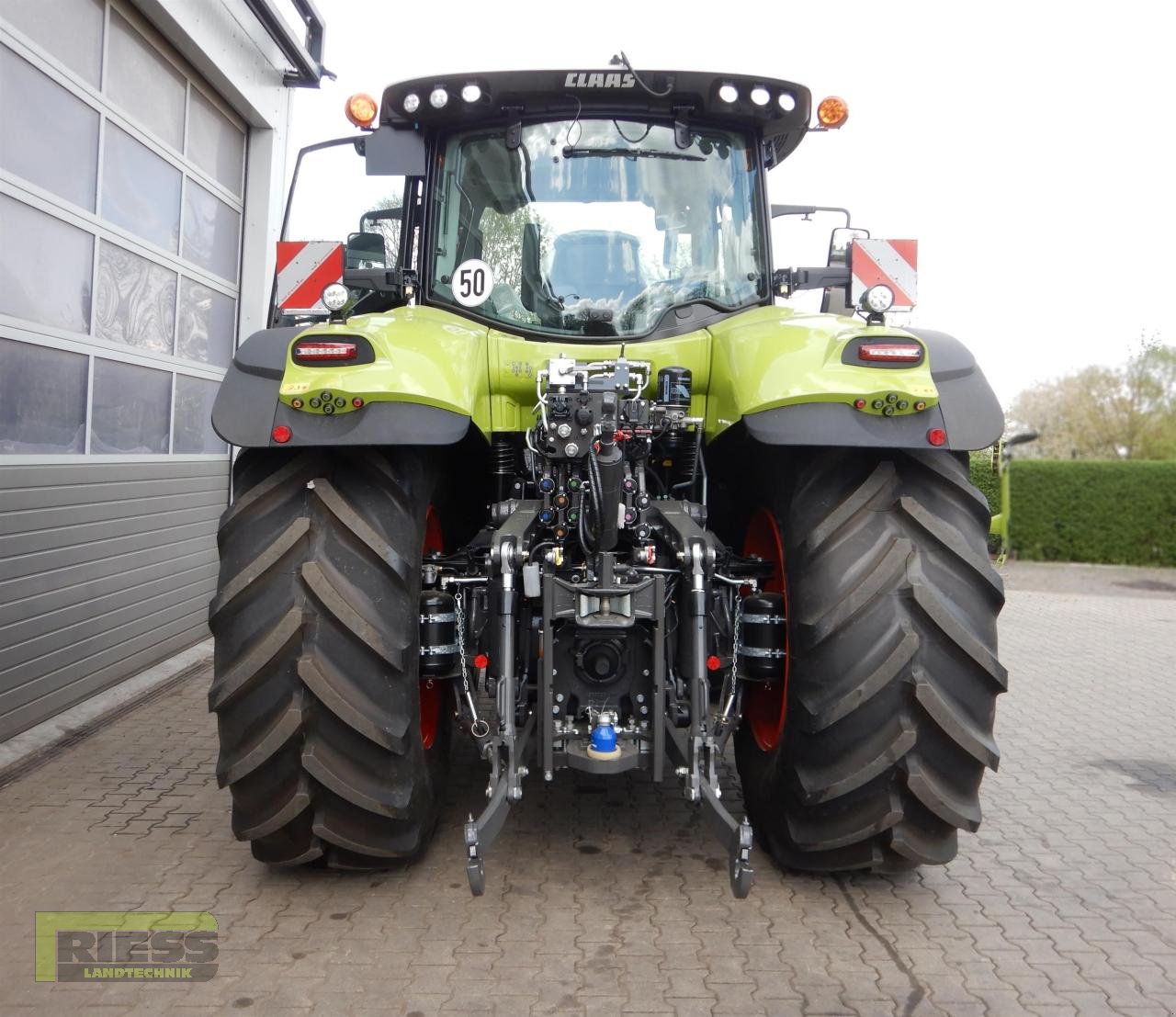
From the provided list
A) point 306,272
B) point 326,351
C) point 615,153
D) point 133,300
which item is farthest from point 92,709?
point 615,153

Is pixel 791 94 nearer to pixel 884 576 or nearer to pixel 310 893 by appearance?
pixel 884 576

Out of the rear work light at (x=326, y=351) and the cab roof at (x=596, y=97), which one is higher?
the cab roof at (x=596, y=97)

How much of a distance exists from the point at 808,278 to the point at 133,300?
14.5 ft

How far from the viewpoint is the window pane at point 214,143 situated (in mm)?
7516

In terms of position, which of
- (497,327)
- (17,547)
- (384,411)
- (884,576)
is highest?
(497,327)

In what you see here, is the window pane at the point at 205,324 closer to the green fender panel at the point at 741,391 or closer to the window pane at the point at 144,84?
the window pane at the point at 144,84

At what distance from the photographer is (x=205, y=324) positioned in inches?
309

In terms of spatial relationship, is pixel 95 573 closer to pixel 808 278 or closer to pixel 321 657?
pixel 321 657

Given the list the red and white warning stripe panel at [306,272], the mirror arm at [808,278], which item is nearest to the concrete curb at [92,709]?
the red and white warning stripe panel at [306,272]

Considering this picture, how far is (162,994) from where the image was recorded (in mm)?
2664

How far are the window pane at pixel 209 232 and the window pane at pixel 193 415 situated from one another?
908 mm

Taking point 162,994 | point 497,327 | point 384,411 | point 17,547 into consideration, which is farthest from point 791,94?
point 17,547

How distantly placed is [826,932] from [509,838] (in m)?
1.21

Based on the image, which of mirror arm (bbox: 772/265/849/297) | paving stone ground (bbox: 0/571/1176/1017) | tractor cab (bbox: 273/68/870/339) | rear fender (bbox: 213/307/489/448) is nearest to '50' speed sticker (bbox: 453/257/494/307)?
tractor cab (bbox: 273/68/870/339)
